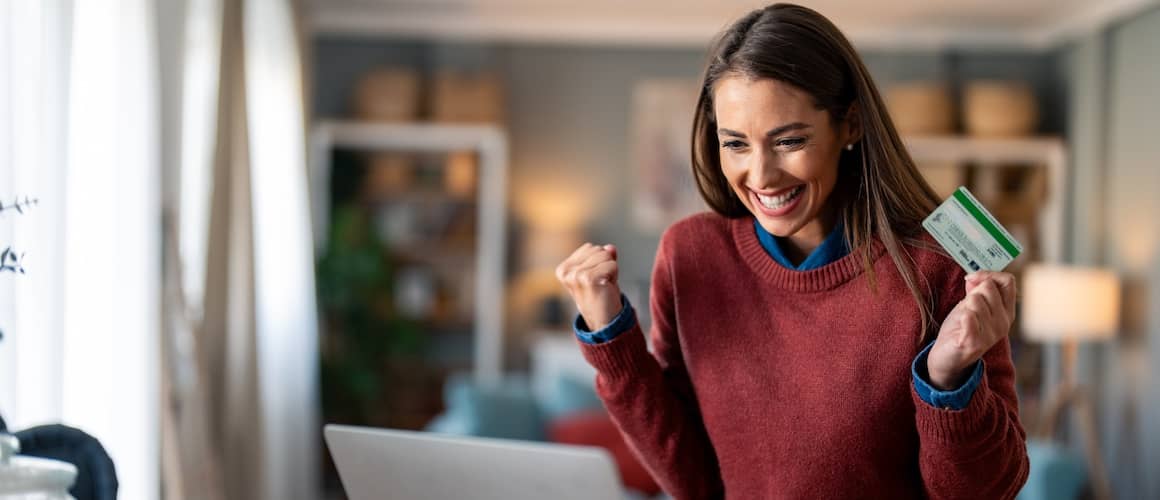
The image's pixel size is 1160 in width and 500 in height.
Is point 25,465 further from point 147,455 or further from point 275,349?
point 275,349

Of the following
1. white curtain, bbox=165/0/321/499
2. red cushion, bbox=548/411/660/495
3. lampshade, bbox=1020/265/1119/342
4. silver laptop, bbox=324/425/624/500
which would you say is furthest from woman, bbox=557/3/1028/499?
lampshade, bbox=1020/265/1119/342

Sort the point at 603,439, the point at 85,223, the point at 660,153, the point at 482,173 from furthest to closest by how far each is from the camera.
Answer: the point at 660,153
the point at 482,173
the point at 603,439
the point at 85,223

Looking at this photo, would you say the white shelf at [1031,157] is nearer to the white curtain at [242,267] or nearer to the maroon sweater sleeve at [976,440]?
the white curtain at [242,267]

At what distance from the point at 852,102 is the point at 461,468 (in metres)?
0.63

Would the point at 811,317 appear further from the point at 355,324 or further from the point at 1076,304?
the point at 355,324

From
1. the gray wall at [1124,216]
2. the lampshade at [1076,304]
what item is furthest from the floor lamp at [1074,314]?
the gray wall at [1124,216]

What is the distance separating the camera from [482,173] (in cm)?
637

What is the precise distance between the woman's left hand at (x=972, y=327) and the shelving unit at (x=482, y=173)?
16.6 ft

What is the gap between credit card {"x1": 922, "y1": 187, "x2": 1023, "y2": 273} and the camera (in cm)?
119

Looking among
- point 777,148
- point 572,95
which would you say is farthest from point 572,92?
point 777,148

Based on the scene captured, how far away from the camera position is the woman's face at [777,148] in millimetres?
1256

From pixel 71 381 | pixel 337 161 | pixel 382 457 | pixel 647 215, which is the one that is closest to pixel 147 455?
pixel 71 381

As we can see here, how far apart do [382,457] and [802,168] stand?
0.59 m

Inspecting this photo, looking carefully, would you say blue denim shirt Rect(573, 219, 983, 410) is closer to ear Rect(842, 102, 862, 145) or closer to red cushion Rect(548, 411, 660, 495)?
ear Rect(842, 102, 862, 145)
